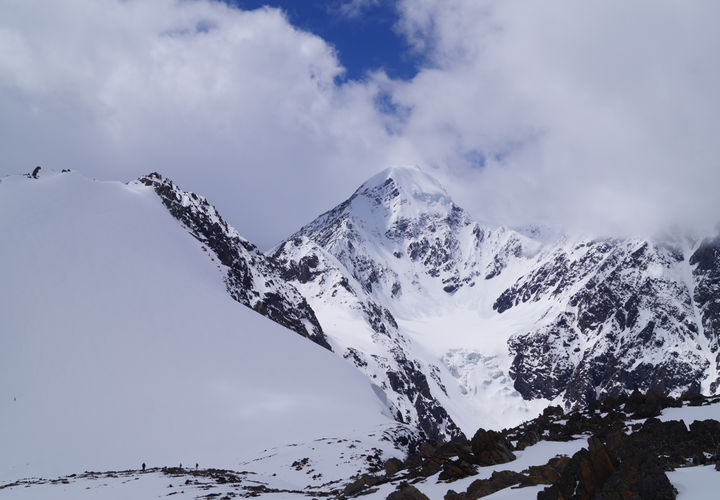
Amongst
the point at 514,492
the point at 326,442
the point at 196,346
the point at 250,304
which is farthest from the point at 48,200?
the point at 514,492

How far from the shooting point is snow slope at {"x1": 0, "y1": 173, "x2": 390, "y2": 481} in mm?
38500

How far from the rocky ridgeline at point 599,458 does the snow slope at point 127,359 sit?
26.5 metres

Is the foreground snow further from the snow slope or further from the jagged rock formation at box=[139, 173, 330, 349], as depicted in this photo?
the jagged rock formation at box=[139, 173, 330, 349]

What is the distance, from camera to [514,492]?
34.0 feet

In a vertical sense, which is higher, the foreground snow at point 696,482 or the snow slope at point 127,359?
the snow slope at point 127,359

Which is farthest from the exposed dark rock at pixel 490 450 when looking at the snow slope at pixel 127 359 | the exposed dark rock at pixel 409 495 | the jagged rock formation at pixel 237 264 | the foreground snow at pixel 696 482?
the jagged rock formation at pixel 237 264

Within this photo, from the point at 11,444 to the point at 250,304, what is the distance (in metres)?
71.4

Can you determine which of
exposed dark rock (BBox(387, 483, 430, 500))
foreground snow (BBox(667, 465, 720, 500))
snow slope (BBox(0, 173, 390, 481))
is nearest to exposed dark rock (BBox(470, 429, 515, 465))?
exposed dark rock (BBox(387, 483, 430, 500))

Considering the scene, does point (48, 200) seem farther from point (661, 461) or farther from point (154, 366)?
point (661, 461)

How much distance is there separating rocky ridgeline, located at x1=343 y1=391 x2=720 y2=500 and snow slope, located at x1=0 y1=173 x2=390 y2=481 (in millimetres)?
26495

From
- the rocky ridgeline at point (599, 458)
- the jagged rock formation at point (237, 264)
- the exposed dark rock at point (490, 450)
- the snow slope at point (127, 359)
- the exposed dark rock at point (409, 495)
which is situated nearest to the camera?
the rocky ridgeline at point (599, 458)

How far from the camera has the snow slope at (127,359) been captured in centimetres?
3850

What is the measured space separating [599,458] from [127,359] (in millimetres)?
50058

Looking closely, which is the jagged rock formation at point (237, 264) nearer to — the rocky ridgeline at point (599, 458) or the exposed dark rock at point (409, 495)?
the rocky ridgeline at point (599, 458)
